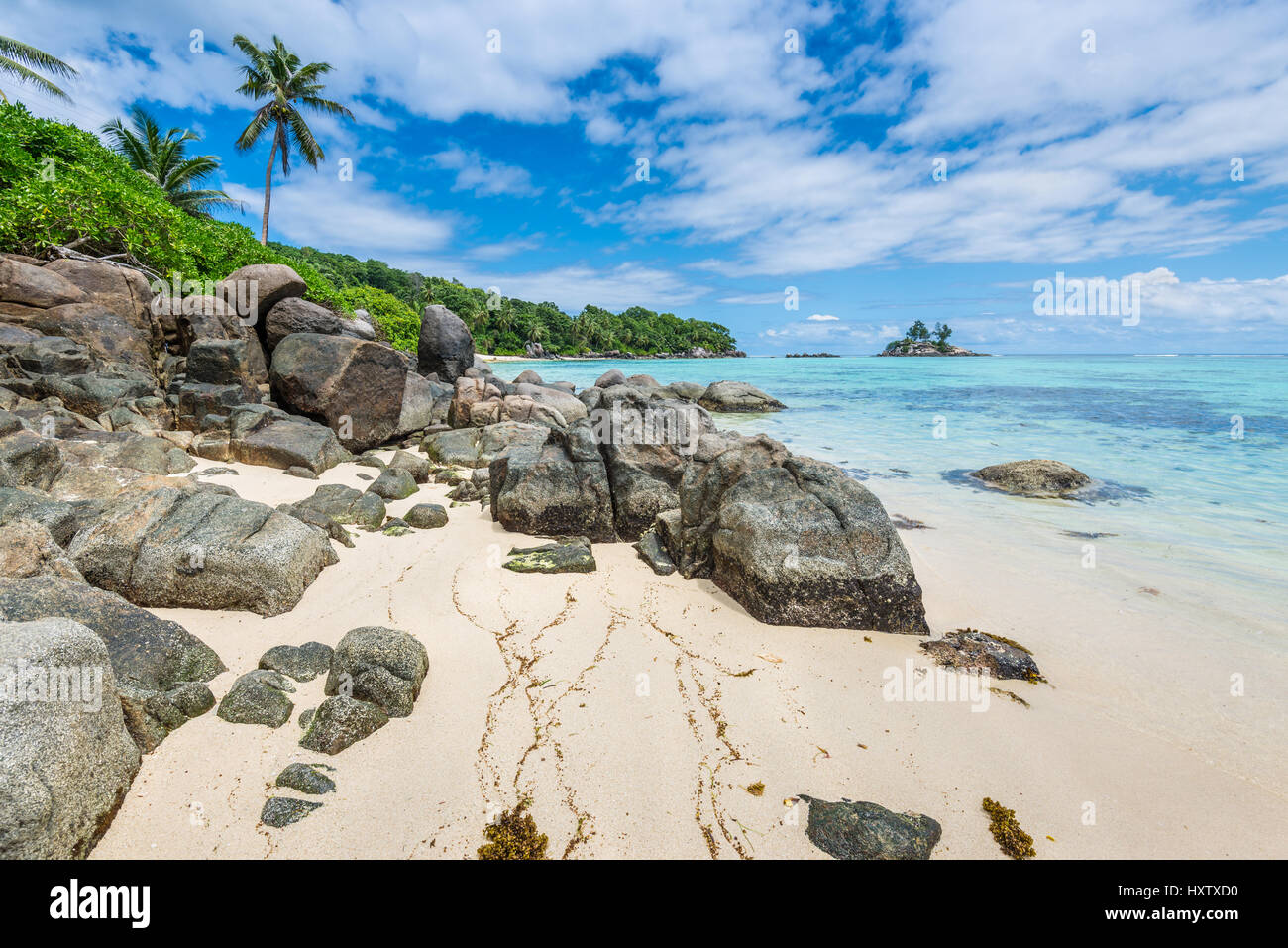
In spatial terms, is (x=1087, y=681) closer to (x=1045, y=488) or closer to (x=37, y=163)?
(x=1045, y=488)

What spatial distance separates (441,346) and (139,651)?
15537 millimetres

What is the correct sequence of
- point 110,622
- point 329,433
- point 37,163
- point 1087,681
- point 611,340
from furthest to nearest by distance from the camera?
point 611,340, point 37,163, point 329,433, point 1087,681, point 110,622

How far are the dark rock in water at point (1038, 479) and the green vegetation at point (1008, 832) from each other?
961 centimetres

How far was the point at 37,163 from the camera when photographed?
14047mm

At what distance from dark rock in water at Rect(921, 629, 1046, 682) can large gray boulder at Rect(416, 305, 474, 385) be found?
16267mm

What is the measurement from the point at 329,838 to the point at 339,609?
2.42 m

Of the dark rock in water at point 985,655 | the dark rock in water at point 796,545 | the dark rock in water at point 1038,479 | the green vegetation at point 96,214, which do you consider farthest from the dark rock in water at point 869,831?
the green vegetation at point 96,214

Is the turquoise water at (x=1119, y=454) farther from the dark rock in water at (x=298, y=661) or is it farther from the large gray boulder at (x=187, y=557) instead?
the large gray boulder at (x=187, y=557)

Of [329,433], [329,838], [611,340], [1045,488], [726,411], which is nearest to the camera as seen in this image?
[329,838]

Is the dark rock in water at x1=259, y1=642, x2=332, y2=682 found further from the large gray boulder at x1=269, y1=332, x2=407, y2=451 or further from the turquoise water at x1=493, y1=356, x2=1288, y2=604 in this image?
the turquoise water at x1=493, y1=356, x2=1288, y2=604

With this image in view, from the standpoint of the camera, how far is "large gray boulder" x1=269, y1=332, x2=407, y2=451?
34.0 feet

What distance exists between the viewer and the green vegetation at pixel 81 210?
11328mm
